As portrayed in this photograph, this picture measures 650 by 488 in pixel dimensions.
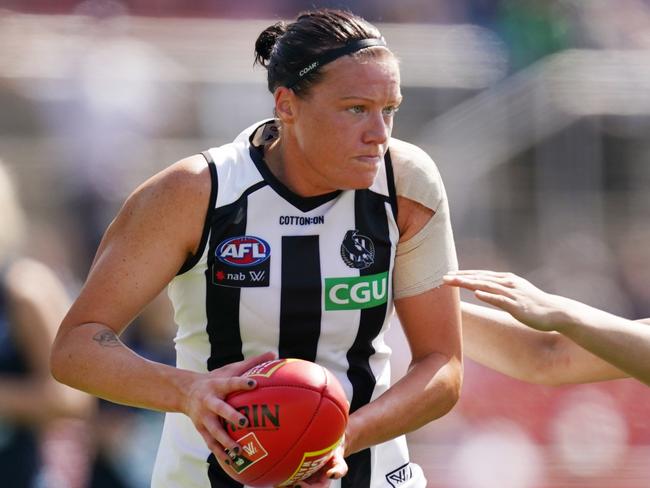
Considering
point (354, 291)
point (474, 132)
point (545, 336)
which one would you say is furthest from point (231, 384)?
point (474, 132)

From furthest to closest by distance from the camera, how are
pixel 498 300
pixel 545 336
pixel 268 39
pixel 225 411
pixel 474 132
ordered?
1. pixel 474 132
2. pixel 545 336
3. pixel 268 39
4. pixel 498 300
5. pixel 225 411

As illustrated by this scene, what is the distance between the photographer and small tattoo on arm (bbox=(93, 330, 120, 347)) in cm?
279

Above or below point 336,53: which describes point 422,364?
below

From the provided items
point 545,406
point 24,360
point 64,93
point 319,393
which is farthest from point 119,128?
point 319,393

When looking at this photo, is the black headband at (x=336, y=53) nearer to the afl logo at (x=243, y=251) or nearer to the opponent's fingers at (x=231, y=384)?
the afl logo at (x=243, y=251)

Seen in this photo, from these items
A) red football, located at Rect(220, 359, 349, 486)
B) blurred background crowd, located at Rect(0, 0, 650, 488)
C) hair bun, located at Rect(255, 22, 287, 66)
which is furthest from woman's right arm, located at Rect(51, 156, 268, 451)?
blurred background crowd, located at Rect(0, 0, 650, 488)

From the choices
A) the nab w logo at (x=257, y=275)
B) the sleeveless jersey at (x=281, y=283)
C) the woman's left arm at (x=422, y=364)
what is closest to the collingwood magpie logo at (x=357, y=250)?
the sleeveless jersey at (x=281, y=283)

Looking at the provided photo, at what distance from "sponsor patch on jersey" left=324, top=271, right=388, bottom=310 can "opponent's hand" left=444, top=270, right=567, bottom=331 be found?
217 millimetres

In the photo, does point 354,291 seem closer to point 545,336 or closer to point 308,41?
point 308,41

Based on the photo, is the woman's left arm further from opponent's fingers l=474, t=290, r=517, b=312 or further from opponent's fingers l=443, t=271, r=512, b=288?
opponent's fingers l=474, t=290, r=517, b=312

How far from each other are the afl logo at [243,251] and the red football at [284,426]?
0.37 meters

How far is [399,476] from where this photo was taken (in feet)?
10.3

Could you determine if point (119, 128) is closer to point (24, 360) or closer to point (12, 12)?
point (12, 12)

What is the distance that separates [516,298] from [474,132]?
418 cm
